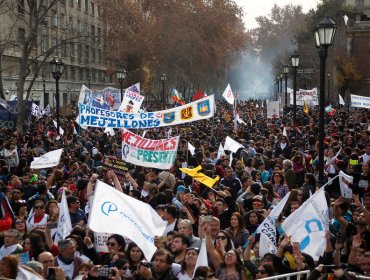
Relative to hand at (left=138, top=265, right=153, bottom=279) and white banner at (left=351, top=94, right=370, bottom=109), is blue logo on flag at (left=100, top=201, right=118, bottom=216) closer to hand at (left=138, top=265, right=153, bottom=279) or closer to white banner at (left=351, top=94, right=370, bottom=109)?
hand at (left=138, top=265, right=153, bottom=279)

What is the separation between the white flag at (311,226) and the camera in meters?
7.29

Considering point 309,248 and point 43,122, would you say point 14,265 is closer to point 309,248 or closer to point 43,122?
point 309,248

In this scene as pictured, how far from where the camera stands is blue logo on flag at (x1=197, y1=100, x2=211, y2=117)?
17094 mm

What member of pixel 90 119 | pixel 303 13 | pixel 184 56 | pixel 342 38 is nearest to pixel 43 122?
pixel 90 119

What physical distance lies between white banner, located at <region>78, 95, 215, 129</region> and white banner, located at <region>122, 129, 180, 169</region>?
2.98 meters

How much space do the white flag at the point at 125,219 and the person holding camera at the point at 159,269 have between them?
0.51 metres

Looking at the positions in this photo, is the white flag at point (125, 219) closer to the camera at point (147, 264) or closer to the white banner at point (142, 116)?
the camera at point (147, 264)

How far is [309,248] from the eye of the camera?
24.0ft

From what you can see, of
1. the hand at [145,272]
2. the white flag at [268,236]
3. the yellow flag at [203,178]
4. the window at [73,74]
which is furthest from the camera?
the window at [73,74]

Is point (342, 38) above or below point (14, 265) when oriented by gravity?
above

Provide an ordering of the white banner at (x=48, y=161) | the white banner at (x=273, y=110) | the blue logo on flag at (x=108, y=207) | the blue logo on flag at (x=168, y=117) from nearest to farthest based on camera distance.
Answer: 1. the blue logo on flag at (x=108, y=207)
2. the white banner at (x=48, y=161)
3. the blue logo on flag at (x=168, y=117)
4. the white banner at (x=273, y=110)

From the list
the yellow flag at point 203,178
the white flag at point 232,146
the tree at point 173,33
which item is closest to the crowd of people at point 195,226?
the yellow flag at point 203,178

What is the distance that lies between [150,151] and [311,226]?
5.89m

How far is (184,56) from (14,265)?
57.2m
